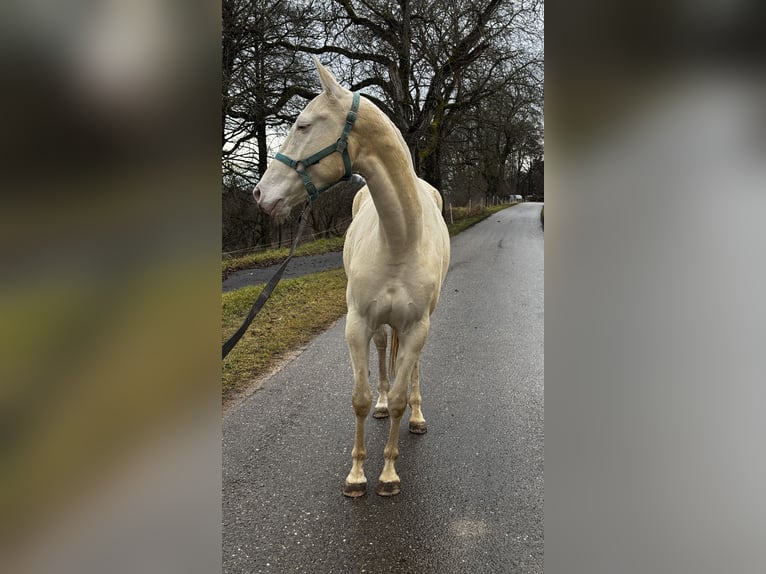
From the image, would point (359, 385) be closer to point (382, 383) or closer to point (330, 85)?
point (382, 383)

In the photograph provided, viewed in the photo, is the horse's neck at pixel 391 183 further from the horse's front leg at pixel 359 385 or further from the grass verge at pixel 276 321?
the grass verge at pixel 276 321

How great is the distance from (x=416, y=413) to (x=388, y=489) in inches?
34.3

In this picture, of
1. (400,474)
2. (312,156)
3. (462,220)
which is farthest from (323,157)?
(462,220)

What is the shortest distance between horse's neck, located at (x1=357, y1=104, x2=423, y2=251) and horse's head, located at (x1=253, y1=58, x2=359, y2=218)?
0.44 ft

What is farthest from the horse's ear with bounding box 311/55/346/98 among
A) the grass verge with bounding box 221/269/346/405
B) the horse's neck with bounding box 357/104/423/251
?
the grass verge with bounding box 221/269/346/405

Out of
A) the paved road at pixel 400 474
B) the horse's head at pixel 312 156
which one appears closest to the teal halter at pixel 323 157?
the horse's head at pixel 312 156

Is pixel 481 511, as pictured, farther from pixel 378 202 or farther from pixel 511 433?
pixel 378 202

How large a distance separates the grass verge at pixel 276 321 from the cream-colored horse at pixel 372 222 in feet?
5.15

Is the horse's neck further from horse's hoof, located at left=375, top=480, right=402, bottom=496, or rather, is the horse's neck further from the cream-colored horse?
horse's hoof, located at left=375, top=480, right=402, bottom=496

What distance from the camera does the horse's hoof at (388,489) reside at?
8.72 feet

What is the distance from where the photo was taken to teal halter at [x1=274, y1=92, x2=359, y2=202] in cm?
188
